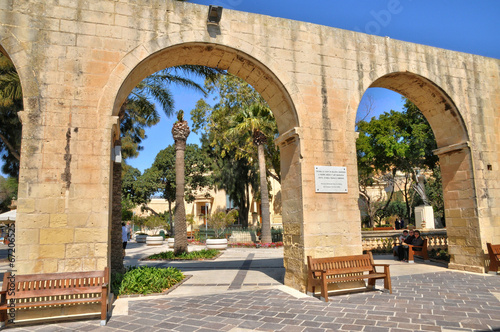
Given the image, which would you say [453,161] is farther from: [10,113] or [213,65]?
[10,113]

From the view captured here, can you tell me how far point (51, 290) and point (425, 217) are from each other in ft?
56.9

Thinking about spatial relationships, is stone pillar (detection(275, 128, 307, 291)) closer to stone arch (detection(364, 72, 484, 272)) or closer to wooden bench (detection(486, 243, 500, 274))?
stone arch (detection(364, 72, 484, 272))

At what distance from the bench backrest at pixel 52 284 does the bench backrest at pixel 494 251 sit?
26.8 ft

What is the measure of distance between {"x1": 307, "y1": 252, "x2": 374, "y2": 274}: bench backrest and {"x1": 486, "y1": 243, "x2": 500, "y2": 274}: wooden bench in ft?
11.5

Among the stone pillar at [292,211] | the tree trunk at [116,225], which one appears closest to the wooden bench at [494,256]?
the stone pillar at [292,211]

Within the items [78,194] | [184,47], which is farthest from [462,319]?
[184,47]

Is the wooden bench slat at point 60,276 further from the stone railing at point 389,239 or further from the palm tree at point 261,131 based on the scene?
the palm tree at point 261,131

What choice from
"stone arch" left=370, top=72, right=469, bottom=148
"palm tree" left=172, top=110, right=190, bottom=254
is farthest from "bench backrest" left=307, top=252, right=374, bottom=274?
"palm tree" left=172, top=110, right=190, bottom=254

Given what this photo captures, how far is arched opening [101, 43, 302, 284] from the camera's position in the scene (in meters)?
6.45

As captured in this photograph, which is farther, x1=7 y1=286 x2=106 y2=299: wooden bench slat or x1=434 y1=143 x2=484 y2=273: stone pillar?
x1=434 y1=143 x2=484 y2=273: stone pillar

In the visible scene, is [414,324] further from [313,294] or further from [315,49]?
[315,49]

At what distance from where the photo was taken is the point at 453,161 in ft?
28.8

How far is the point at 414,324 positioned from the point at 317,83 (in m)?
4.73

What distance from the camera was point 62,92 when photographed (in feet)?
18.2
